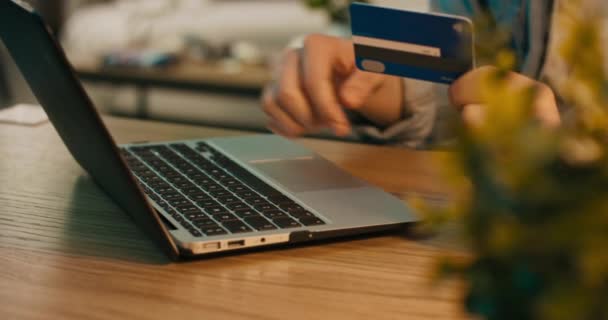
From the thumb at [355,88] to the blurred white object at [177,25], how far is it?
6.68 feet

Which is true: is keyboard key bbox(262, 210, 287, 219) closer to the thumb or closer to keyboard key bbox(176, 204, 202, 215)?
keyboard key bbox(176, 204, 202, 215)

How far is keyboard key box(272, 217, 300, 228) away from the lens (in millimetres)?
604

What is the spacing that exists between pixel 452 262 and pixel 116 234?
0.42m

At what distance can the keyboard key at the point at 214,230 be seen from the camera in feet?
1.89

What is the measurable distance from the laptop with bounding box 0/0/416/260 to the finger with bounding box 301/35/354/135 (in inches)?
1.8

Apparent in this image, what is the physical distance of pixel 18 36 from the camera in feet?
1.98

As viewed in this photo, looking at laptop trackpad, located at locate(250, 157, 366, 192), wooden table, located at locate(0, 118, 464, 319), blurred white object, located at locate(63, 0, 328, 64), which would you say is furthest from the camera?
blurred white object, located at locate(63, 0, 328, 64)

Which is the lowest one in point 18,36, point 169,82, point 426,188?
point 169,82

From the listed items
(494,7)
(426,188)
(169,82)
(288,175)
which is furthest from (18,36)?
(169,82)

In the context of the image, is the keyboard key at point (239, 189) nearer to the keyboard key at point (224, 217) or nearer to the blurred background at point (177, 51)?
the keyboard key at point (224, 217)

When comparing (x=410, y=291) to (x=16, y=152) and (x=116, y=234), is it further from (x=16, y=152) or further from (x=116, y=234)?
(x=16, y=152)

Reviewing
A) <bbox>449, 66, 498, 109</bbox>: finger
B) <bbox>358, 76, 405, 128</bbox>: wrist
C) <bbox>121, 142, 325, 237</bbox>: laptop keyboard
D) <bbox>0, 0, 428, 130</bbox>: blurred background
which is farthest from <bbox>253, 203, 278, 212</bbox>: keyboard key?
<bbox>0, 0, 428, 130</bbox>: blurred background

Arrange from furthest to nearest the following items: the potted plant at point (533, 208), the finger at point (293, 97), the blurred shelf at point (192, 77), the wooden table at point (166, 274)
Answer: the blurred shelf at point (192, 77)
the finger at point (293, 97)
the wooden table at point (166, 274)
the potted plant at point (533, 208)

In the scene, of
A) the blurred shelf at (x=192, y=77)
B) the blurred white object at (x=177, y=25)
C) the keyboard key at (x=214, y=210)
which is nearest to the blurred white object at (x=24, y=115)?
the keyboard key at (x=214, y=210)
